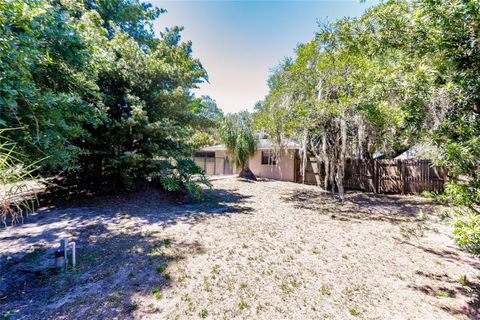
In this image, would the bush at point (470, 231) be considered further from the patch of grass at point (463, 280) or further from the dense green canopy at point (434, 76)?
the patch of grass at point (463, 280)

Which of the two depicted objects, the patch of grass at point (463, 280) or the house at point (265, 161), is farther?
the house at point (265, 161)

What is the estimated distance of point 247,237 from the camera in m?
4.14

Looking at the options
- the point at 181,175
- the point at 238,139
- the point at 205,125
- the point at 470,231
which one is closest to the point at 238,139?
the point at 238,139

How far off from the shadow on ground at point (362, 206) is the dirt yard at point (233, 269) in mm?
273

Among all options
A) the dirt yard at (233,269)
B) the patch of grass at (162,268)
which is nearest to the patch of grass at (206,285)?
the dirt yard at (233,269)

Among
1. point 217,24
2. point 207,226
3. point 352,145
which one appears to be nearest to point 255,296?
point 207,226

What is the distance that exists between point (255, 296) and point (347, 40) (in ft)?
16.7

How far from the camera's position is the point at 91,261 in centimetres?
320

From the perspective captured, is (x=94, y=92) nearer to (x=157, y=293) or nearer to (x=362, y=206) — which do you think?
(x=157, y=293)

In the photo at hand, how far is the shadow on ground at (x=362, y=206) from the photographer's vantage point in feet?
18.8

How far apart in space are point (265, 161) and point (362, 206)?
7.97m

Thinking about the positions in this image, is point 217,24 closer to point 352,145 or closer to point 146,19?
point 146,19

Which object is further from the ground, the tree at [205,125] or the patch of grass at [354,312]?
the tree at [205,125]

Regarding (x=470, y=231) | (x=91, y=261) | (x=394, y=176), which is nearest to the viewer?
(x=470, y=231)
